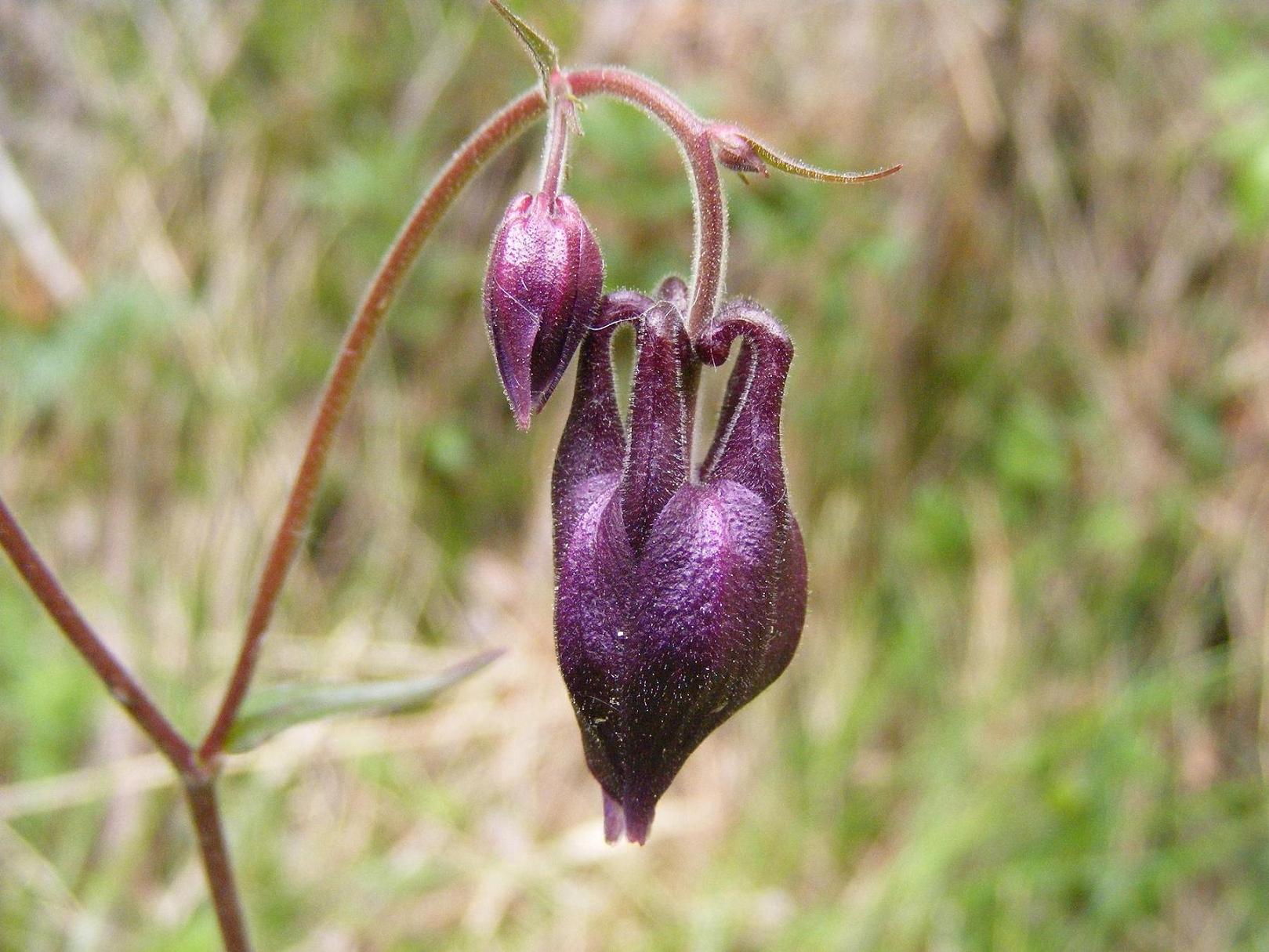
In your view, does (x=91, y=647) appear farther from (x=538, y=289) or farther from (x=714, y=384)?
(x=714, y=384)

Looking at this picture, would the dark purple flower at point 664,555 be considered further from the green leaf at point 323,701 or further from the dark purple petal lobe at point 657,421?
the green leaf at point 323,701

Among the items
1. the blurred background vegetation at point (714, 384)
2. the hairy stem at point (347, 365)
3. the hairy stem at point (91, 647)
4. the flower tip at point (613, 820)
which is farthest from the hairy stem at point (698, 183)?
the blurred background vegetation at point (714, 384)

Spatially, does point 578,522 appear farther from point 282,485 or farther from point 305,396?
point 305,396

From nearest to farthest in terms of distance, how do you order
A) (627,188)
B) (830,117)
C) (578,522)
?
(578,522), (627,188), (830,117)

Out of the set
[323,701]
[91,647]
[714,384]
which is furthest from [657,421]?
[714,384]

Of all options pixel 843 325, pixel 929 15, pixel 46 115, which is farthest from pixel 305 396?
pixel 929 15

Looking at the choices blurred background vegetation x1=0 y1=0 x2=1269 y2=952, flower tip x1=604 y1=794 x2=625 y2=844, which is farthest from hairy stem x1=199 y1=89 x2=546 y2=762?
blurred background vegetation x1=0 y1=0 x2=1269 y2=952
